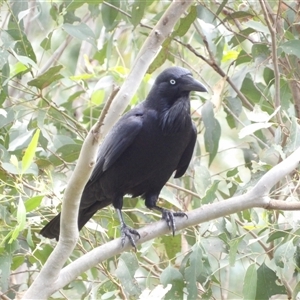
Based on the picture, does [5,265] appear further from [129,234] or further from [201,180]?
[201,180]

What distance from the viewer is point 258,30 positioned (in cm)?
311

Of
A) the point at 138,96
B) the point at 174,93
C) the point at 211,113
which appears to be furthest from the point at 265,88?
the point at 138,96

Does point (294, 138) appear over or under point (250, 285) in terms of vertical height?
over

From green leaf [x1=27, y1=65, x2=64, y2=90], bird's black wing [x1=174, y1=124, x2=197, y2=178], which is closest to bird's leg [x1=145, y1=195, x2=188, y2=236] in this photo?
bird's black wing [x1=174, y1=124, x2=197, y2=178]

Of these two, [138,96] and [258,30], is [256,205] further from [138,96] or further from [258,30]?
[138,96]

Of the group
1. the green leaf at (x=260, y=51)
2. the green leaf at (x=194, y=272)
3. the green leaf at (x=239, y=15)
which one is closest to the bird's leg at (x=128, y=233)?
the green leaf at (x=194, y=272)

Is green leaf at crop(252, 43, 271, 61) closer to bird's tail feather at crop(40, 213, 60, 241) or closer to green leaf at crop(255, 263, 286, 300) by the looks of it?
green leaf at crop(255, 263, 286, 300)

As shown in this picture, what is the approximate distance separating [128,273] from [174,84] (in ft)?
3.18

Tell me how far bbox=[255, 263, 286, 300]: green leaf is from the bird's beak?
88 centimetres

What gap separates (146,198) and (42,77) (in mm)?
831

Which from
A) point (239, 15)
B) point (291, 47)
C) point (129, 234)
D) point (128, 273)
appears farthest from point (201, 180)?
point (239, 15)

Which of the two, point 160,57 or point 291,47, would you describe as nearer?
point 291,47

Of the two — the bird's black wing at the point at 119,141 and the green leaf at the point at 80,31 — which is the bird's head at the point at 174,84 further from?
the green leaf at the point at 80,31

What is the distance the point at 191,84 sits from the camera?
123 inches
